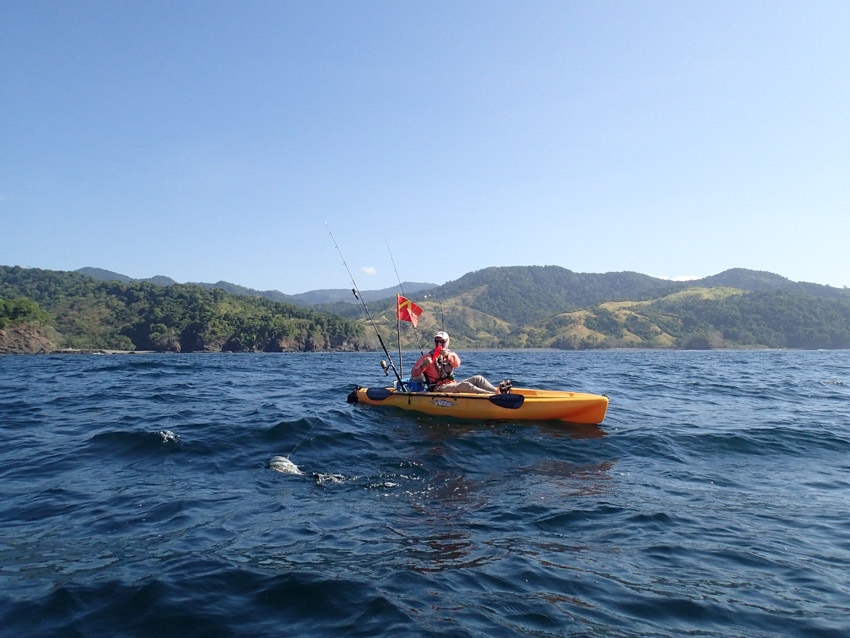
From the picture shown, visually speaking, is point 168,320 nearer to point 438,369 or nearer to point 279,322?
point 279,322

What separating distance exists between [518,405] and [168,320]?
434ft

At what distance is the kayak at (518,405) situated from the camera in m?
12.5

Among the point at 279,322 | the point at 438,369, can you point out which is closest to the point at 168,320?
the point at 279,322

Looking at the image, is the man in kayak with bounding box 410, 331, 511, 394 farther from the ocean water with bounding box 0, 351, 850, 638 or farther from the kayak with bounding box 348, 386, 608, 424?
the ocean water with bounding box 0, 351, 850, 638

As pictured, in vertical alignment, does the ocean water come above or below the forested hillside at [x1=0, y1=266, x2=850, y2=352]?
below

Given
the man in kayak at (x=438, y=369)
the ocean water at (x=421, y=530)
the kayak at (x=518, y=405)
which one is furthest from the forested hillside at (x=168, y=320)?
the ocean water at (x=421, y=530)

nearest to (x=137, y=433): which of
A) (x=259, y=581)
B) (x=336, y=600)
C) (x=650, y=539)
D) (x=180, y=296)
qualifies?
(x=259, y=581)

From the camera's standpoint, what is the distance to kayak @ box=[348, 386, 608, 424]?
12.5m

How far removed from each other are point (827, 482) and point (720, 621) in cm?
552

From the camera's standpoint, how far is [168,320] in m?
128

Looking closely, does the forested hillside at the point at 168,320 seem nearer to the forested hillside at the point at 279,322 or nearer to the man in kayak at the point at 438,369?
the forested hillside at the point at 279,322

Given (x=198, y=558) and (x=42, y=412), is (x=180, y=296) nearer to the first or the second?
(x=42, y=412)

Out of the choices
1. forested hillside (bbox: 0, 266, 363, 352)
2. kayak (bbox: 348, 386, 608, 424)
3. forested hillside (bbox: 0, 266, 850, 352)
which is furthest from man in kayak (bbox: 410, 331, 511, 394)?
forested hillside (bbox: 0, 266, 363, 352)

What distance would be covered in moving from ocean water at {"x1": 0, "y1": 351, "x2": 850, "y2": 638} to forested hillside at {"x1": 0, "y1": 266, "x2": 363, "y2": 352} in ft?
394
